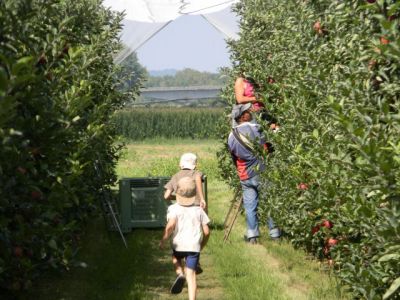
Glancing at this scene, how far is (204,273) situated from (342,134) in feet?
13.2

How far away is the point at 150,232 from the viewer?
12672mm

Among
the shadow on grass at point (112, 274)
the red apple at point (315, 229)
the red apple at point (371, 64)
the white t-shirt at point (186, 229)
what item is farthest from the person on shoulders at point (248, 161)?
the red apple at point (371, 64)

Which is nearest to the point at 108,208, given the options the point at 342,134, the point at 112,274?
the point at 112,274

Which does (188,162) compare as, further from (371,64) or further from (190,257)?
(371,64)

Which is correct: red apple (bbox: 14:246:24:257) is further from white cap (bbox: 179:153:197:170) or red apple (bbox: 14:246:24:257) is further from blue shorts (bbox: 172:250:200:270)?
white cap (bbox: 179:153:197:170)

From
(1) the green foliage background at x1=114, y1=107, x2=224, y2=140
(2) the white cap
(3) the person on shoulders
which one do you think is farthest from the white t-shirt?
(1) the green foliage background at x1=114, y1=107, x2=224, y2=140

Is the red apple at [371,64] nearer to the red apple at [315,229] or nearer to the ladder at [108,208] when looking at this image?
the red apple at [315,229]

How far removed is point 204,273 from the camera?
9477 millimetres

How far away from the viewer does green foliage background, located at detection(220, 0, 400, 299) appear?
14.1ft

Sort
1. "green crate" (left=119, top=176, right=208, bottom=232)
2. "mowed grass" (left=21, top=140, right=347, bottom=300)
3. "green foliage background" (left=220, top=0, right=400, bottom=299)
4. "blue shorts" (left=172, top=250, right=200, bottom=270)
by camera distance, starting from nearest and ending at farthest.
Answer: "green foliage background" (left=220, top=0, right=400, bottom=299) < "blue shorts" (left=172, top=250, right=200, bottom=270) < "mowed grass" (left=21, top=140, right=347, bottom=300) < "green crate" (left=119, top=176, right=208, bottom=232)

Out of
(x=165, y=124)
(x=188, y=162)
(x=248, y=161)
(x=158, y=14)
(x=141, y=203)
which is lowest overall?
(x=165, y=124)

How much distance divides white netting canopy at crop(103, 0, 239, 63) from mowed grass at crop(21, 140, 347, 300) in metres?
10.5

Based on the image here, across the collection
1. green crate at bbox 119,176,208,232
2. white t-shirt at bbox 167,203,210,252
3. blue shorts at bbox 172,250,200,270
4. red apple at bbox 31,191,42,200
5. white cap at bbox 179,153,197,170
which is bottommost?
green crate at bbox 119,176,208,232

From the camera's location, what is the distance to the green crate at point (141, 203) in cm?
1262
